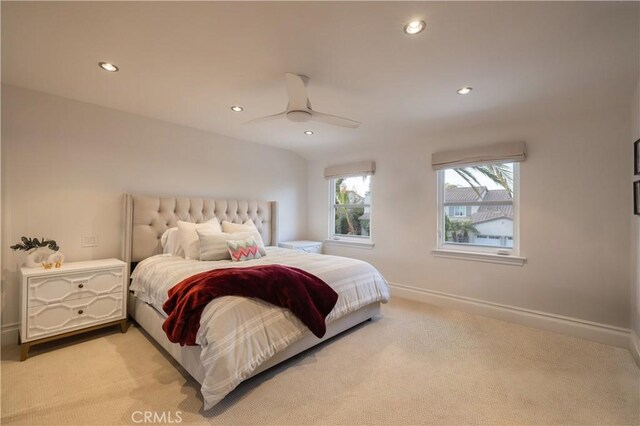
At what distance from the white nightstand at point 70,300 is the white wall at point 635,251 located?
4.53 m

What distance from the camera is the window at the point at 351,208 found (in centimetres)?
457

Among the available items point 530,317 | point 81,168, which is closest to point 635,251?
point 530,317

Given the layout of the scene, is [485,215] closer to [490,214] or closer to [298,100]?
[490,214]

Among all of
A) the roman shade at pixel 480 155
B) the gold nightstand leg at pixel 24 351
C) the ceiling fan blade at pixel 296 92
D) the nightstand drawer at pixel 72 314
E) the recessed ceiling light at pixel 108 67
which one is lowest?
the gold nightstand leg at pixel 24 351

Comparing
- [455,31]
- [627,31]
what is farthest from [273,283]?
[627,31]

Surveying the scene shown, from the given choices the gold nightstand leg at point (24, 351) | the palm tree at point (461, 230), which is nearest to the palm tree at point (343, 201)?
the palm tree at point (461, 230)

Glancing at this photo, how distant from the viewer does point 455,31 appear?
168 cm

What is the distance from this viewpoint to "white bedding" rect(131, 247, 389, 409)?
168 centimetres

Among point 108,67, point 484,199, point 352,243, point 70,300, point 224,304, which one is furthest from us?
point 352,243

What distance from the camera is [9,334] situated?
249 cm

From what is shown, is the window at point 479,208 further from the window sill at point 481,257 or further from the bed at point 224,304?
the bed at point 224,304

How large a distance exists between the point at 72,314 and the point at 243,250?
5.06 feet

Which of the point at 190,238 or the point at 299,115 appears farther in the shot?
the point at 190,238

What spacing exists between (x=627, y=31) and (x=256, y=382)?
10.5 feet
